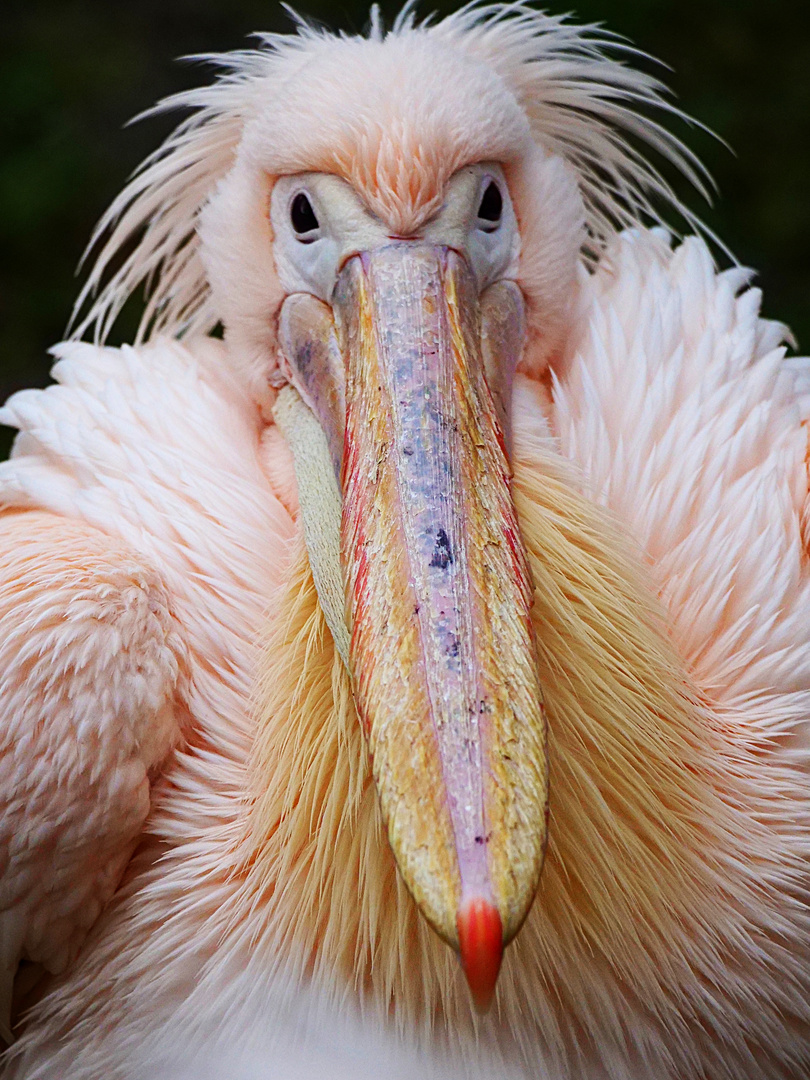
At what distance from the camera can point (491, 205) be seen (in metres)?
1.95

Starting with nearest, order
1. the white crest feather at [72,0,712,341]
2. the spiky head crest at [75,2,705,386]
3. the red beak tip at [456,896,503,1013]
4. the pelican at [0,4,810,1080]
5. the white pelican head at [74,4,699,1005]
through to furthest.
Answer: the red beak tip at [456,896,503,1013]
the white pelican head at [74,4,699,1005]
the pelican at [0,4,810,1080]
the spiky head crest at [75,2,705,386]
the white crest feather at [72,0,712,341]

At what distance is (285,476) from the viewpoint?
2100mm

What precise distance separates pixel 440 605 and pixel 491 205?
760 mm

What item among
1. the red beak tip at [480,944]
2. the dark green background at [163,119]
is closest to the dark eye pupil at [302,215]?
the red beak tip at [480,944]

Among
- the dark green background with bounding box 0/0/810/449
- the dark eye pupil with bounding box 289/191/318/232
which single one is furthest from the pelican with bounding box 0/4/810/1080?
the dark green background with bounding box 0/0/810/449

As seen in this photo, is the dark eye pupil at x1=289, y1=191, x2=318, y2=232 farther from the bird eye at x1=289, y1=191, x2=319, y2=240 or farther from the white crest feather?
the white crest feather

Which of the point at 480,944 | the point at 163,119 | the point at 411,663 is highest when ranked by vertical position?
the point at 163,119

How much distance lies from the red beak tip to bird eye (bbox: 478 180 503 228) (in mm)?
1063

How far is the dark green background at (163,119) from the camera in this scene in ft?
13.9

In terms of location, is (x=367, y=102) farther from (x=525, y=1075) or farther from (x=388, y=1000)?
(x=525, y=1075)

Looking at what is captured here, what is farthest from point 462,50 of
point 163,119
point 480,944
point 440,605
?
point 163,119

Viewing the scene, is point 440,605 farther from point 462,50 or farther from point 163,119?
point 163,119

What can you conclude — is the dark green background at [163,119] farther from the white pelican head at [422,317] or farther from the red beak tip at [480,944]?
the red beak tip at [480,944]

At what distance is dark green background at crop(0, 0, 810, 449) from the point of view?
4.23 m
